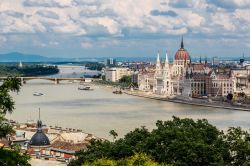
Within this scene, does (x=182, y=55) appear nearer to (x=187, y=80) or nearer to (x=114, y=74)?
(x=187, y=80)

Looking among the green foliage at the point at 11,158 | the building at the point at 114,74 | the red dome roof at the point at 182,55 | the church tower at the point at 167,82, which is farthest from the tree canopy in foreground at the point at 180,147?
the building at the point at 114,74

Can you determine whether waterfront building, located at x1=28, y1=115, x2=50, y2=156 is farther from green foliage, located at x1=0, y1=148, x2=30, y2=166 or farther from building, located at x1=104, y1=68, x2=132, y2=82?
building, located at x1=104, y1=68, x2=132, y2=82

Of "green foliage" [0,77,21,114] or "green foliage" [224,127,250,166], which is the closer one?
"green foliage" [0,77,21,114]

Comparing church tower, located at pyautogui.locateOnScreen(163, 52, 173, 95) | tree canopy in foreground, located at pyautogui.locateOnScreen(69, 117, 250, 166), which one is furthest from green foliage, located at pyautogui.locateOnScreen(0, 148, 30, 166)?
church tower, located at pyautogui.locateOnScreen(163, 52, 173, 95)

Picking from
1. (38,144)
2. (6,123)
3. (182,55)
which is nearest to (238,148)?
(6,123)

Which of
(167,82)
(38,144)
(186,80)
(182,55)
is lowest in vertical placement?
(167,82)

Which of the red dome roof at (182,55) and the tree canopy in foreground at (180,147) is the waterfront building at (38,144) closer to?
the tree canopy in foreground at (180,147)
